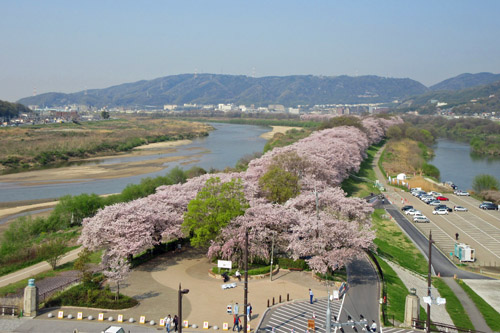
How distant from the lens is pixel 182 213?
34344 millimetres

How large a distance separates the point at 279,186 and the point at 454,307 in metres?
17.0

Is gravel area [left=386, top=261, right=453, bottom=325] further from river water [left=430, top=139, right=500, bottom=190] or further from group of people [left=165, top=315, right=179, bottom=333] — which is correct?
river water [left=430, top=139, right=500, bottom=190]

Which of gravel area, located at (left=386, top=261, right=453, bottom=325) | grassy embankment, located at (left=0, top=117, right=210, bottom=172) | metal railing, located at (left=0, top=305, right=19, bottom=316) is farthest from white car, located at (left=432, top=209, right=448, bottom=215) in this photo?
grassy embankment, located at (left=0, top=117, right=210, bottom=172)

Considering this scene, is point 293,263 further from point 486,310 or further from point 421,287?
point 486,310

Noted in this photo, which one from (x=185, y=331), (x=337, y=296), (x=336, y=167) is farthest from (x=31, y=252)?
(x=336, y=167)

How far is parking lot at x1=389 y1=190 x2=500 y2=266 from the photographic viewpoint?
125 ft

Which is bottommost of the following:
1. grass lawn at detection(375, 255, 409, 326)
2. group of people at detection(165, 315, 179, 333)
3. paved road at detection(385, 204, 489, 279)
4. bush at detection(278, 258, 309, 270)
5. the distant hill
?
paved road at detection(385, 204, 489, 279)

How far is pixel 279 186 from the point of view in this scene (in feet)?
128

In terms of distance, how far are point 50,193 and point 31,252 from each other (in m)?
32.0

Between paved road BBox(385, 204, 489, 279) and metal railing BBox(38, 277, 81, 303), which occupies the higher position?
metal railing BBox(38, 277, 81, 303)

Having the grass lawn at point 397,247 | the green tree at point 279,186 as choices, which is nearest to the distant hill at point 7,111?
the green tree at point 279,186

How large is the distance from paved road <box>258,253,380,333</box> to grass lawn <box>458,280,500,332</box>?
610 cm

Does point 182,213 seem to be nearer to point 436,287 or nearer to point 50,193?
point 436,287

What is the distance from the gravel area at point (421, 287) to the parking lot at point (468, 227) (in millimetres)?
6303
